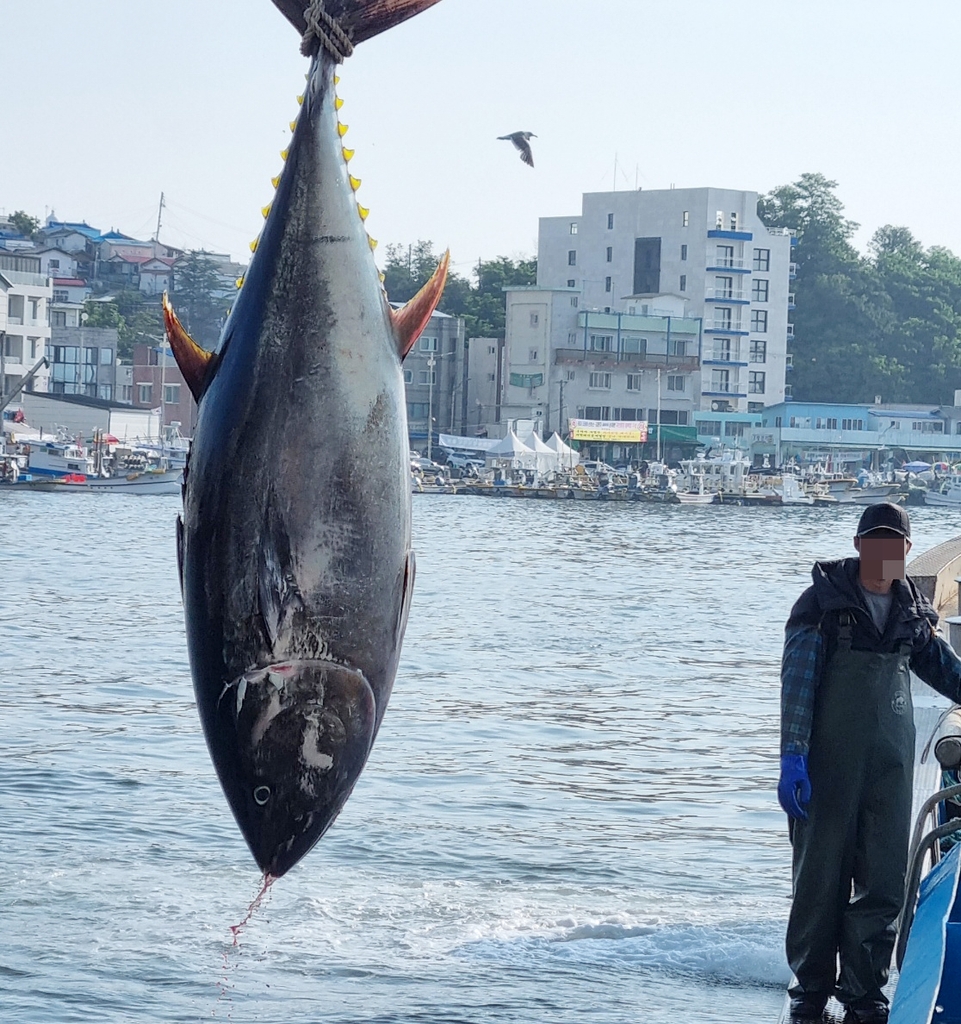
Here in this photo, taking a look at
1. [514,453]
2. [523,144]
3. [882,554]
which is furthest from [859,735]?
[514,453]

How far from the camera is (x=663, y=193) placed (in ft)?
359

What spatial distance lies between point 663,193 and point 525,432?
19960 mm

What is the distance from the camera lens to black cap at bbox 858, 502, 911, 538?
246 inches

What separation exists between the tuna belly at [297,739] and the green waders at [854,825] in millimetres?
4216

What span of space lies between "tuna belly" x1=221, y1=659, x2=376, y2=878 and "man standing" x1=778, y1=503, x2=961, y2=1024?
13.3ft

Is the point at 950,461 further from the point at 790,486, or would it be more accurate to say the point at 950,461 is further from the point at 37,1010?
the point at 37,1010

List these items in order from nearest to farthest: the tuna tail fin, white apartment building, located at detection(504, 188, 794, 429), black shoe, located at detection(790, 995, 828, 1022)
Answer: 1. the tuna tail fin
2. black shoe, located at detection(790, 995, 828, 1022)
3. white apartment building, located at detection(504, 188, 794, 429)

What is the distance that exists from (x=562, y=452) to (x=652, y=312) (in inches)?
530

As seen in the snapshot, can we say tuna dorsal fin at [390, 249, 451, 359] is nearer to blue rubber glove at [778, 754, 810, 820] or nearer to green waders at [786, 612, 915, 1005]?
blue rubber glove at [778, 754, 810, 820]

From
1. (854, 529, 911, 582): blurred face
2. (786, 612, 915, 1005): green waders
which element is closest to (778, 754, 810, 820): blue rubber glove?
(786, 612, 915, 1005): green waders

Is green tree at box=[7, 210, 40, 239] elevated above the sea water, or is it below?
above

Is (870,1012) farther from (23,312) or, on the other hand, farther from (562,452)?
(562,452)

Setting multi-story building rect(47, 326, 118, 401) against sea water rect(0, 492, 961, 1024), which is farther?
multi-story building rect(47, 326, 118, 401)

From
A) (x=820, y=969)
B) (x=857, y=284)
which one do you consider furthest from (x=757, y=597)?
(x=857, y=284)
